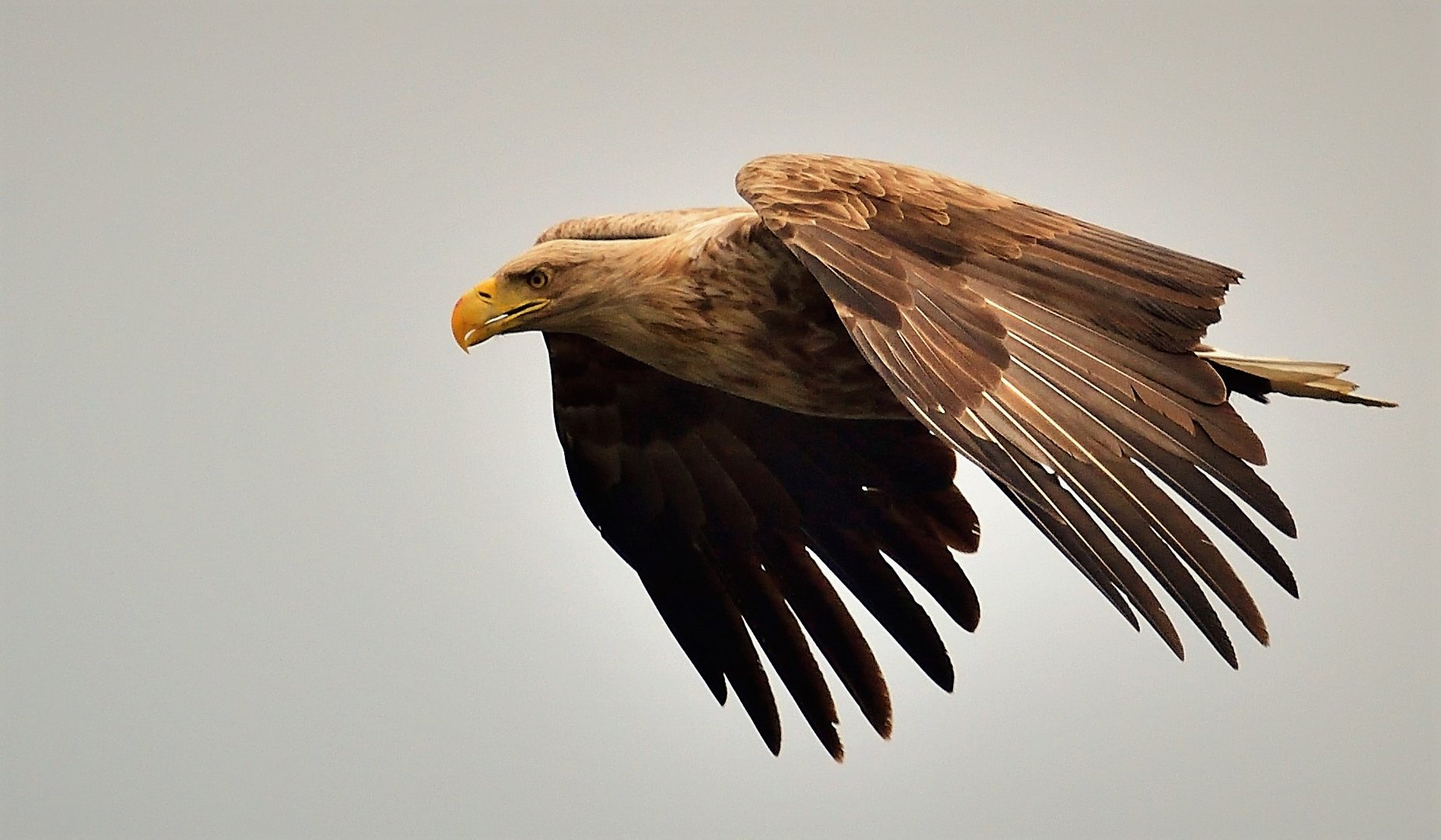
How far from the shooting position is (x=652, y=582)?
688 centimetres

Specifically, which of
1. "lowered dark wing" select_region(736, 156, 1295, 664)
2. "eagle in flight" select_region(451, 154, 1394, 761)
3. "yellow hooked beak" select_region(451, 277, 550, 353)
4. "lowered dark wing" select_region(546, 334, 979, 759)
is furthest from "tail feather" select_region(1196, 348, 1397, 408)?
"yellow hooked beak" select_region(451, 277, 550, 353)

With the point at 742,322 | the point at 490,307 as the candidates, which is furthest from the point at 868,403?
the point at 490,307

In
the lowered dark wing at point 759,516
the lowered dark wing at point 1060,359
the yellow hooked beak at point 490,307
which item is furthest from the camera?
the lowered dark wing at point 759,516

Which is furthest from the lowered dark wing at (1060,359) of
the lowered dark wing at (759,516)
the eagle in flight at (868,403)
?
the lowered dark wing at (759,516)

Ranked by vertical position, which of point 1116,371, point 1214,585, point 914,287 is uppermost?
point 914,287

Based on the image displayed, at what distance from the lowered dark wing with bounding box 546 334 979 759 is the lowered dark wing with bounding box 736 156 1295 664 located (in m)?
1.49

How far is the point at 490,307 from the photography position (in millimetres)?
5797

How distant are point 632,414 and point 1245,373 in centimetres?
195

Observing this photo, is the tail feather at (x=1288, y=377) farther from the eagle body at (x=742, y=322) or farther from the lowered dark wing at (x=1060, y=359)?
the eagle body at (x=742, y=322)

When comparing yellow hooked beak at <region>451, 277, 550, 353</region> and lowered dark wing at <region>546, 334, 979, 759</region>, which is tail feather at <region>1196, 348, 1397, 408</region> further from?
yellow hooked beak at <region>451, 277, 550, 353</region>

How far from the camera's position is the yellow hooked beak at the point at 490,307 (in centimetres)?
578

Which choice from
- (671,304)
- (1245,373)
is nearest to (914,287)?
(671,304)

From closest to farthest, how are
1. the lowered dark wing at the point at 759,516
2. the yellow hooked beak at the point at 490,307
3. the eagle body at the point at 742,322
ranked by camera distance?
the eagle body at the point at 742,322, the yellow hooked beak at the point at 490,307, the lowered dark wing at the point at 759,516

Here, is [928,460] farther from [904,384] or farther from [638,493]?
[904,384]
